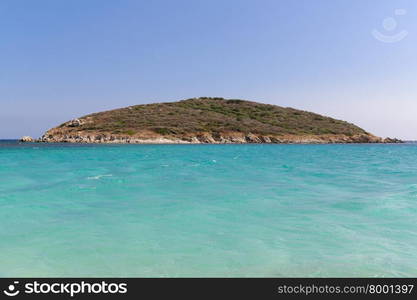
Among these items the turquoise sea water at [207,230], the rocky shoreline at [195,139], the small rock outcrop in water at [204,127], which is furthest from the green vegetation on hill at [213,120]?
the turquoise sea water at [207,230]

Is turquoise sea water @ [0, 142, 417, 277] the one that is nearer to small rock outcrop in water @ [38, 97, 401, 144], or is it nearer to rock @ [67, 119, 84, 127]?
small rock outcrop in water @ [38, 97, 401, 144]

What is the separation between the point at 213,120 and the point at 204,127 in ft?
36.3

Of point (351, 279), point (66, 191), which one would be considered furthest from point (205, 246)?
point (66, 191)

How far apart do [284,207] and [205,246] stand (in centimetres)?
535

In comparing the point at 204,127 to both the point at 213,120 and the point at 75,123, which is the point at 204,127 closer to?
the point at 213,120

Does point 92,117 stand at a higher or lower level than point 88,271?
higher

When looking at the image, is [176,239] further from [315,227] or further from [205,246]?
[315,227]

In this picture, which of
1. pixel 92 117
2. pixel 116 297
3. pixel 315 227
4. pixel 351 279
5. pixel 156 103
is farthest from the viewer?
pixel 156 103

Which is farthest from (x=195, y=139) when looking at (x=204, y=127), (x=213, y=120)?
(x=213, y=120)

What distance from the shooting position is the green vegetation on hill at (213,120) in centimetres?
11938

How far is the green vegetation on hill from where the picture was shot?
119 metres

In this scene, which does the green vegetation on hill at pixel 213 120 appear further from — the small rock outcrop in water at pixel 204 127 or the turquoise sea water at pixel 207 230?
the turquoise sea water at pixel 207 230

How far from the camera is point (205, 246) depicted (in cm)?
796

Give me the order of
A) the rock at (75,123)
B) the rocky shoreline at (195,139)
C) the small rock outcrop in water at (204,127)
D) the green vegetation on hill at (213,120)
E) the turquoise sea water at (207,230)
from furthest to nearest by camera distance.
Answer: the rock at (75,123)
the green vegetation on hill at (213,120)
the small rock outcrop in water at (204,127)
the rocky shoreline at (195,139)
the turquoise sea water at (207,230)
